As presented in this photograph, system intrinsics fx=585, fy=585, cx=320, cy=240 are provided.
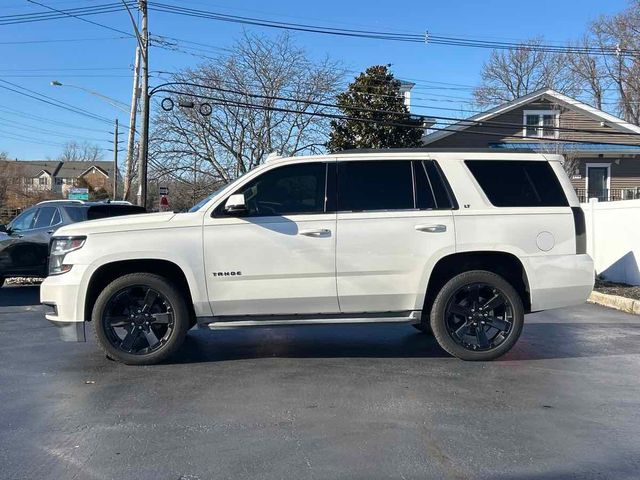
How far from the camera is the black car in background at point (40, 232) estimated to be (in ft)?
37.7

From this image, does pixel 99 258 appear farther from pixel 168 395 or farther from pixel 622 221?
pixel 622 221

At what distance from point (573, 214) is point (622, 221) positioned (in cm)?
666

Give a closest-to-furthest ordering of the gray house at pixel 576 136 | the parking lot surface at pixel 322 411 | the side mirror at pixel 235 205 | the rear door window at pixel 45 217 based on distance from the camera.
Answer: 1. the parking lot surface at pixel 322 411
2. the side mirror at pixel 235 205
3. the rear door window at pixel 45 217
4. the gray house at pixel 576 136

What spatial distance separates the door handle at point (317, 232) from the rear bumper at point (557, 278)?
6.84ft

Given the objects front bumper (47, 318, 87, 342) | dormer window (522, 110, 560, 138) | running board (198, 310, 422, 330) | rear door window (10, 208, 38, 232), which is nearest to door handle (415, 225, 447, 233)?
running board (198, 310, 422, 330)

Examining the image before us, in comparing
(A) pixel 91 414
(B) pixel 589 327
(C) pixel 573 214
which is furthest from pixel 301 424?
(B) pixel 589 327

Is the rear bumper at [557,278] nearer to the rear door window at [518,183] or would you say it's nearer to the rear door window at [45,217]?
the rear door window at [518,183]

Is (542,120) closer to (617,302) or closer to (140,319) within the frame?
(617,302)

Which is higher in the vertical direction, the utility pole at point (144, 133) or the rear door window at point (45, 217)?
the utility pole at point (144, 133)

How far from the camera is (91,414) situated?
4594 mm

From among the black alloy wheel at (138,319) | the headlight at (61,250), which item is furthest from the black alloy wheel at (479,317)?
the headlight at (61,250)

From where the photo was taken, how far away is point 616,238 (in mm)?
12023

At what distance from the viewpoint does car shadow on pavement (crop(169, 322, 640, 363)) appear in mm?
6484

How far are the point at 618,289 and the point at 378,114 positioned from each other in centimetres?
1690
